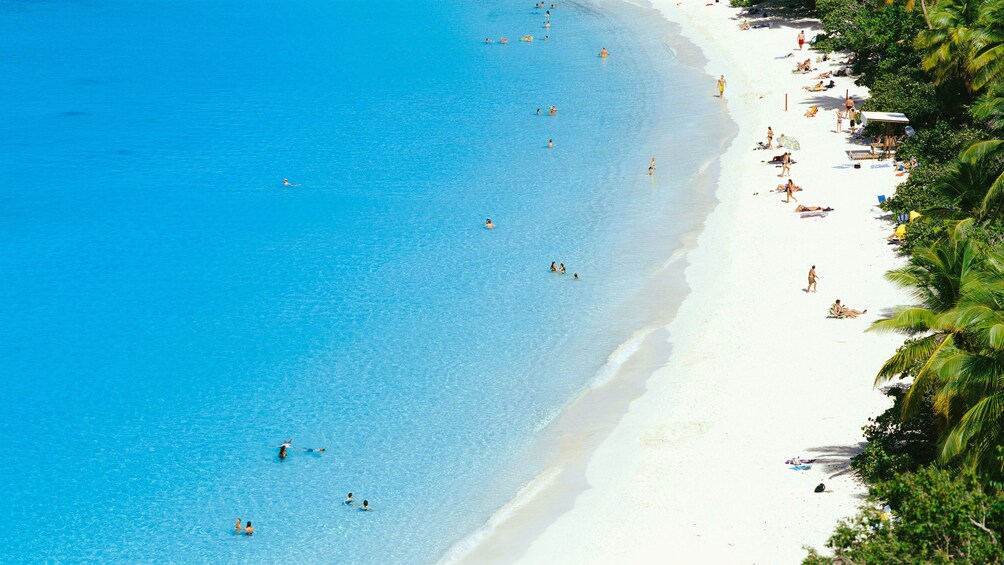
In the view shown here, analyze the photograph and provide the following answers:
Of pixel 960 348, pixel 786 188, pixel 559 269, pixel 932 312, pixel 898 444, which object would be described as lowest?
pixel 559 269

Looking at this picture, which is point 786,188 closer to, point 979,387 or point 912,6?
point 912,6

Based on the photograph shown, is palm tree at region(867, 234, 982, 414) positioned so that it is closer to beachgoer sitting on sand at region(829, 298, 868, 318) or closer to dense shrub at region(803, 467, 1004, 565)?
dense shrub at region(803, 467, 1004, 565)

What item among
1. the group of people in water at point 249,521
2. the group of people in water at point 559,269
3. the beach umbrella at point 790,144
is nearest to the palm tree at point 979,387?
the group of people in water at point 249,521

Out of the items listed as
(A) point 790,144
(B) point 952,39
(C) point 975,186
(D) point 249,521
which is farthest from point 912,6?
(D) point 249,521

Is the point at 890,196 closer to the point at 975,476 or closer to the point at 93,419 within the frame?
the point at 975,476

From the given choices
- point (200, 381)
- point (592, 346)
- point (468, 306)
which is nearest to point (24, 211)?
point (200, 381)

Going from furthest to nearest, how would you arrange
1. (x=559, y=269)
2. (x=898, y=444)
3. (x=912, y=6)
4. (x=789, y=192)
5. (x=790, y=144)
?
(x=912, y=6) → (x=790, y=144) → (x=789, y=192) → (x=559, y=269) → (x=898, y=444)

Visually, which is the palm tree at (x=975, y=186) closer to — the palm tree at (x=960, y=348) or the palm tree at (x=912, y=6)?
the palm tree at (x=960, y=348)
